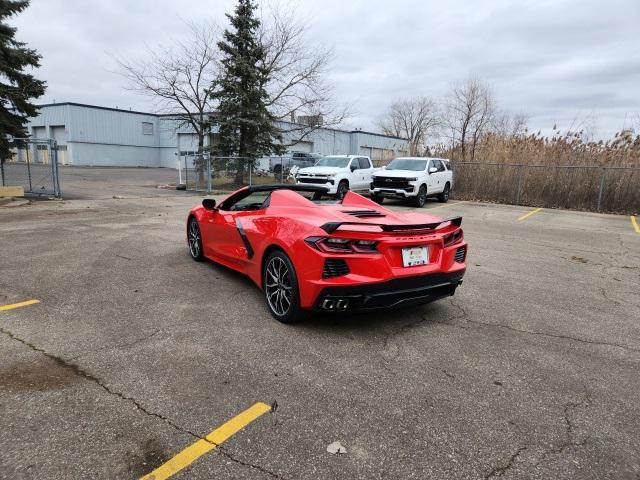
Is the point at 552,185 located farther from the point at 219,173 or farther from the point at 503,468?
the point at 503,468

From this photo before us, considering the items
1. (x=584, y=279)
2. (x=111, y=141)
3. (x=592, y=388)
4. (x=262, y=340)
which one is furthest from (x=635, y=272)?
(x=111, y=141)

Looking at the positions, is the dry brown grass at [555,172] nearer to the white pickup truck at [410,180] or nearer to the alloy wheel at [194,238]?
the white pickup truck at [410,180]

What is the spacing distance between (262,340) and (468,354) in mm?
1739

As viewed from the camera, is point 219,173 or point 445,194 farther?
point 219,173

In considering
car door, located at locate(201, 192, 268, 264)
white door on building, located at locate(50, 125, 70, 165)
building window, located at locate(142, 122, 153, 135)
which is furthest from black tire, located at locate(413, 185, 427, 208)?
building window, located at locate(142, 122, 153, 135)

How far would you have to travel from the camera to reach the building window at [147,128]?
47.0m

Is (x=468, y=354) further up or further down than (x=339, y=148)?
further down

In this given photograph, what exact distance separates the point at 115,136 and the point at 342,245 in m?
46.3

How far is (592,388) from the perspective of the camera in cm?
329

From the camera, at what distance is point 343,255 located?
12.5 feet

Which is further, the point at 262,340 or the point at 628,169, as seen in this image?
the point at 628,169

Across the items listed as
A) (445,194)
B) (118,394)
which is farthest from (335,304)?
(445,194)

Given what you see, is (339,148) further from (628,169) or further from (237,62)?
(628,169)

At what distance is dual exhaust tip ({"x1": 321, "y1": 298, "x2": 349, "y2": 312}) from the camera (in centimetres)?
384
